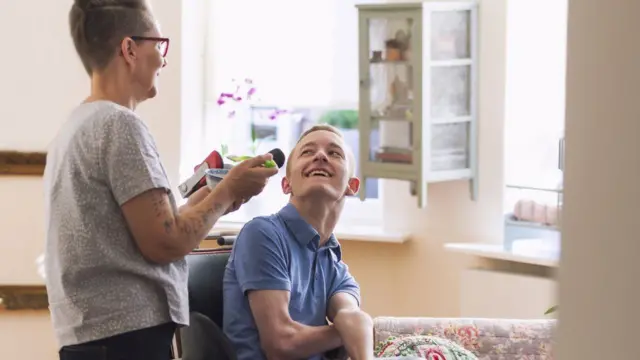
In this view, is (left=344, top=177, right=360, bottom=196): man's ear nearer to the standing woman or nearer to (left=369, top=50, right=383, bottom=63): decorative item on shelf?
the standing woman

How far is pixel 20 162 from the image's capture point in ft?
12.7

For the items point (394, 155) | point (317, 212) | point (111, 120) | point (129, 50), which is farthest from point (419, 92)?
point (111, 120)

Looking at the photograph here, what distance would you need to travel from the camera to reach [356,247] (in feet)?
13.1

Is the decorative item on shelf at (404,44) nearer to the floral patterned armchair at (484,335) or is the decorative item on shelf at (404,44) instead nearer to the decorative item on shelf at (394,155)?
the decorative item on shelf at (394,155)

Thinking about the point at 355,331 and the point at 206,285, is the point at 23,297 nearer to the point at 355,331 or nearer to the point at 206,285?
the point at 206,285

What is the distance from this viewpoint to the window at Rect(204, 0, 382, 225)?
416 cm

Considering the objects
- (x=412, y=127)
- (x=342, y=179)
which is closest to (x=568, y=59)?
(x=342, y=179)

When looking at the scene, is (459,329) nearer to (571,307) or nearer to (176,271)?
(176,271)

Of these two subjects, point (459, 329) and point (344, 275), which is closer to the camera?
point (344, 275)

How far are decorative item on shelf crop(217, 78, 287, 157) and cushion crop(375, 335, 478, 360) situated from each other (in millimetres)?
1730

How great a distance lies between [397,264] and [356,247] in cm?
18

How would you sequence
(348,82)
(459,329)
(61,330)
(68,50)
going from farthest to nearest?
(348,82) → (68,50) → (459,329) → (61,330)

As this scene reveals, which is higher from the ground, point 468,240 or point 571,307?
point 571,307

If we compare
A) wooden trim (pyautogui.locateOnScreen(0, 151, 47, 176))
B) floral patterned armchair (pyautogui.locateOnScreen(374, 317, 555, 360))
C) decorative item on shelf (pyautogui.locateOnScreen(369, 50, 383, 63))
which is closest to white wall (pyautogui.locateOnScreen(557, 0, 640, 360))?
floral patterned armchair (pyautogui.locateOnScreen(374, 317, 555, 360))
